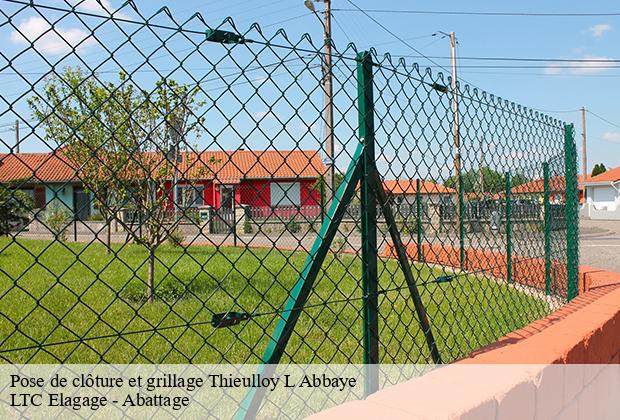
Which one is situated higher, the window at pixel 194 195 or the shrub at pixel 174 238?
the window at pixel 194 195

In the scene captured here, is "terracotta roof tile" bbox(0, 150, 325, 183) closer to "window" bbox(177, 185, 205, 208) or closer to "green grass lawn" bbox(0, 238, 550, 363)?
"window" bbox(177, 185, 205, 208)

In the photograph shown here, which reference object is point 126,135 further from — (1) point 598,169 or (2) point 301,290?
(1) point 598,169

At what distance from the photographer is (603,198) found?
44000 mm

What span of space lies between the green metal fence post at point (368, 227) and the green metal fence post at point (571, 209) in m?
2.78

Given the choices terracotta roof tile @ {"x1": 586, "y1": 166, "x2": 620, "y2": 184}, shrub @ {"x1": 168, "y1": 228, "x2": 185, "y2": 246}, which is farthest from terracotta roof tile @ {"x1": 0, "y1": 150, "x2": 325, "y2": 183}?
terracotta roof tile @ {"x1": 586, "y1": 166, "x2": 620, "y2": 184}

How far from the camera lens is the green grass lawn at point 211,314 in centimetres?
267

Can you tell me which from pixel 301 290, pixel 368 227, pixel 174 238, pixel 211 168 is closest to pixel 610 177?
pixel 211 168

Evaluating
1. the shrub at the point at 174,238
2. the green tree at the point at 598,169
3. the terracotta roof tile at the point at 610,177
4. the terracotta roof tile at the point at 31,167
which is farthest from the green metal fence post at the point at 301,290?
the green tree at the point at 598,169

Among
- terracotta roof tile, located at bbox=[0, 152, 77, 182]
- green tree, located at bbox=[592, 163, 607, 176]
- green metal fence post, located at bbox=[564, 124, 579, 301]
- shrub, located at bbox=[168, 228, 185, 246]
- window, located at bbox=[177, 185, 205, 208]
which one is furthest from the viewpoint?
green tree, located at bbox=[592, 163, 607, 176]

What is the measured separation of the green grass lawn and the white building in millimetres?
39880

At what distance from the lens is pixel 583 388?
265 cm

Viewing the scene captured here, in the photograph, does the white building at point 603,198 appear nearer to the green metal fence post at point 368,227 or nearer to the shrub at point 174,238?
the shrub at point 174,238

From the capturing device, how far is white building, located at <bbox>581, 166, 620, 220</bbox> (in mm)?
42375

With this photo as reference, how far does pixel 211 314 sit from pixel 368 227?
10.2ft
